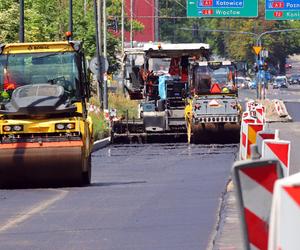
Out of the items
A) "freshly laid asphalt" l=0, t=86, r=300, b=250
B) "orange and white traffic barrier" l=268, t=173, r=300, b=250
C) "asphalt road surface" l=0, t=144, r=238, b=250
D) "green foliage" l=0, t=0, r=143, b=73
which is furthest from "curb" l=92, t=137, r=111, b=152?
"orange and white traffic barrier" l=268, t=173, r=300, b=250

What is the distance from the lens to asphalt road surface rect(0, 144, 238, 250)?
12.0m

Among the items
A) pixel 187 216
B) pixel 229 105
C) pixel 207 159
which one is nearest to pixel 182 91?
pixel 229 105

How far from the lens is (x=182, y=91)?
36844 mm

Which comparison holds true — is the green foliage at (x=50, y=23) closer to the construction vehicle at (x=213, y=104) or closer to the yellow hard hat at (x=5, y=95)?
the construction vehicle at (x=213, y=104)

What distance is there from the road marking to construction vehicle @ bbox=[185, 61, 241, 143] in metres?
16.1

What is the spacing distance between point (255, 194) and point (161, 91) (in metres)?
30.4

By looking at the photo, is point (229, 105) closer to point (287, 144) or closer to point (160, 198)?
point (160, 198)

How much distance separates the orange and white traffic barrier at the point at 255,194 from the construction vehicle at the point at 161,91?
28.7 meters

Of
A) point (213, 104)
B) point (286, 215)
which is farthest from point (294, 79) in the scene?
point (286, 215)

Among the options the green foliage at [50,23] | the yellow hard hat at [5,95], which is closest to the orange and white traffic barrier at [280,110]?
the green foliage at [50,23]

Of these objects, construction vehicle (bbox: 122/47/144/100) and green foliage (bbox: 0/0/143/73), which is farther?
construction vehicle (bbox: 122/47/144/100)

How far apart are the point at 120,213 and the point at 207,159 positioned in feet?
43.2

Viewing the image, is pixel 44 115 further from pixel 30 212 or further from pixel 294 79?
pixel 294 79

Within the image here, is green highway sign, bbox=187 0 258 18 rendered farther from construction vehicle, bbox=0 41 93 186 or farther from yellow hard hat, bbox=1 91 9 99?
yellow hard hat, bbox=1 91 9 99
